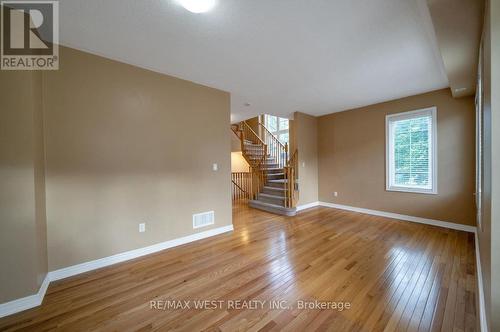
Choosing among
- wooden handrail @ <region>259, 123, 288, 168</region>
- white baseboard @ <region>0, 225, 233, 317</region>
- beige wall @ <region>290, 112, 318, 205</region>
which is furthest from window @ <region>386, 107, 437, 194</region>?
white baseboard @ <region>0, 225, 233, 317</region>

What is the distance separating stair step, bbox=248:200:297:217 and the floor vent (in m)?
1.99

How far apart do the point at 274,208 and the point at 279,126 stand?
427cm

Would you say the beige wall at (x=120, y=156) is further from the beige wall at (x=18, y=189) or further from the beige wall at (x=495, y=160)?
the beige wall at (x=495, y=160)

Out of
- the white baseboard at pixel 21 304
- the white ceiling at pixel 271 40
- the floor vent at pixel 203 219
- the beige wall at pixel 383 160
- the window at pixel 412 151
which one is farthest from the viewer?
the window at pixel 412 151

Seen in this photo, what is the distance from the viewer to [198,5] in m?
1.63

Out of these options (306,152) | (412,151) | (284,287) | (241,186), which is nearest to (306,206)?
(306,152)

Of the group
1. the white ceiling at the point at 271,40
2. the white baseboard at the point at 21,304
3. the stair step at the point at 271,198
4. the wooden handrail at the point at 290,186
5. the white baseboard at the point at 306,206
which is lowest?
the white baseboard at the point at 21,304

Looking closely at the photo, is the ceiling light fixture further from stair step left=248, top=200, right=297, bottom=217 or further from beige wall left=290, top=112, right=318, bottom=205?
stair step left=248, top=200, right=297, bottom=217

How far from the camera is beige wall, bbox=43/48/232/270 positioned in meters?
2.13

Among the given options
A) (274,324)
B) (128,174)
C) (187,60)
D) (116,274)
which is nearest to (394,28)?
(187,60)

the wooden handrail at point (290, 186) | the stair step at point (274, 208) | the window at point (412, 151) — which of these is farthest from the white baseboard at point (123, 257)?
the window at point (412, 151)

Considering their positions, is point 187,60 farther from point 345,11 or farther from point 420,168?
point 420,168

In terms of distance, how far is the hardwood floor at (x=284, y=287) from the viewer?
4.95 ft

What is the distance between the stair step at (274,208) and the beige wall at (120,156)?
1933 mm
